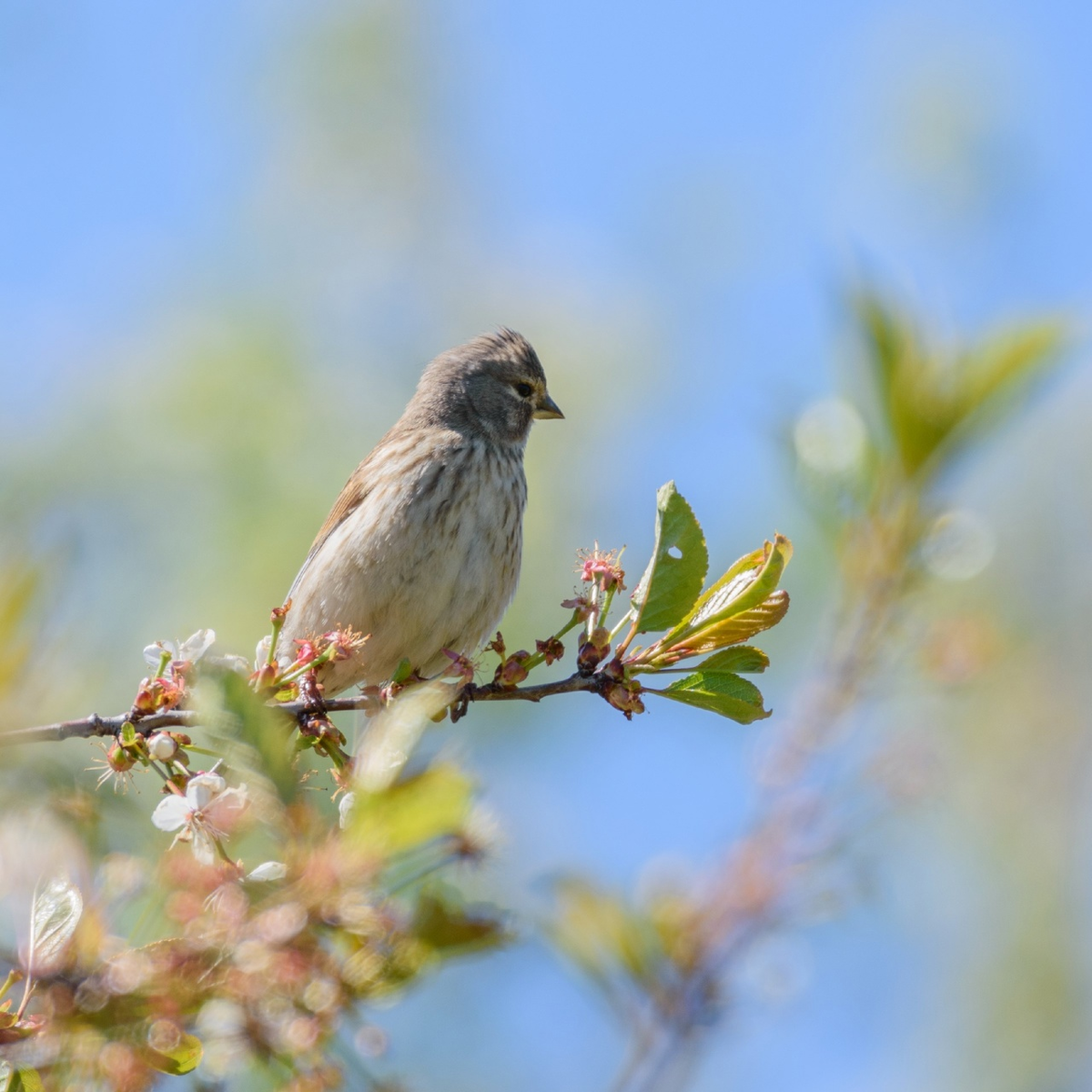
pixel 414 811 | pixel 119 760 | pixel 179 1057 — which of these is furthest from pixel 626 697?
pixel 414 811

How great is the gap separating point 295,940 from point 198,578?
356 inches

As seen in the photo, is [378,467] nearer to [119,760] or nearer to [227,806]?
[119,760]

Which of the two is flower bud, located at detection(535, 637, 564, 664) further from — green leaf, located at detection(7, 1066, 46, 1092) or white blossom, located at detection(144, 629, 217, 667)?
green leaf, located at detection(7, 1066, 46, 1092)

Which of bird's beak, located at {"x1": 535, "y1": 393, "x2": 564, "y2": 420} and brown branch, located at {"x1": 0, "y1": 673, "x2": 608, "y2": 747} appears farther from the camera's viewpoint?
bird's beak, located at {"x1": 535, "y1": 393, "x2": 564, "y2": 420}

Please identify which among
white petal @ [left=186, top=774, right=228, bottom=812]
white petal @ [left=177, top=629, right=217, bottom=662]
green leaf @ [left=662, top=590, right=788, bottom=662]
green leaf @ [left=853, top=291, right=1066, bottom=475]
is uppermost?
green leaf @ [left=853, top=291, right=1066, bottom=475]

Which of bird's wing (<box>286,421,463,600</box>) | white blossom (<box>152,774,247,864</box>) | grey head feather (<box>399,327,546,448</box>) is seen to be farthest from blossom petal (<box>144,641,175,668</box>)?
grey head feather (<box>399,327,546,448</box>)

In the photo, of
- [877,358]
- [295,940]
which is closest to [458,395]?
[877,358]

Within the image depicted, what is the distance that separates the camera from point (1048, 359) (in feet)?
7.45

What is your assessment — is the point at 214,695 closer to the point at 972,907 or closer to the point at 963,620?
the point at 963,620

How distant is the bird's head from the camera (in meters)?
6.34

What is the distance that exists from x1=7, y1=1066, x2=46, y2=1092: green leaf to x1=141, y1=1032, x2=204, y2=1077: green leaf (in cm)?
14

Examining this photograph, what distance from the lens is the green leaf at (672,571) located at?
246 cm

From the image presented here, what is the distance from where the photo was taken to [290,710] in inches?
116

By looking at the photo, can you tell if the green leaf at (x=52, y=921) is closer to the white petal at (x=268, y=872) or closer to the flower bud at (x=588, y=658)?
the white petal at (x=268, y=872)
